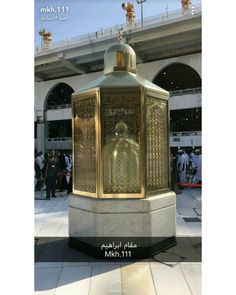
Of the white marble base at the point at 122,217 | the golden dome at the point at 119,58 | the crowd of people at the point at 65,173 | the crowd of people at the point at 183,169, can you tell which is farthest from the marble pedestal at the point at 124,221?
the crowd of people at the point at 183,169

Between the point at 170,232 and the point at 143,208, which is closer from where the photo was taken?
the point at 143,208

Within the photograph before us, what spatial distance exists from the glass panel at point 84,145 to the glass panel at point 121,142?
96mm

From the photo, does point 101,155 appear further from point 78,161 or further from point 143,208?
point 143,208

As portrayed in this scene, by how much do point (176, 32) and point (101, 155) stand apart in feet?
3.29

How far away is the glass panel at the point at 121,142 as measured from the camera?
6.73ft

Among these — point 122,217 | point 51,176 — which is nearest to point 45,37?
point 122,217

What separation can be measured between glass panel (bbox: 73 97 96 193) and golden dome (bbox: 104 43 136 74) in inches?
11.9

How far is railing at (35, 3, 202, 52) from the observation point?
167 cm

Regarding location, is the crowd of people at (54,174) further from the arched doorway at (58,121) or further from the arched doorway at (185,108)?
the arched doorway at (185,108)

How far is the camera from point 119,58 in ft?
6.99

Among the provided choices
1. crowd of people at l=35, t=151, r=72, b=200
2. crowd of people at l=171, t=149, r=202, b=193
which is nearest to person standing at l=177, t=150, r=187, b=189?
crowd of people at l=171, t=149, r=202, b=193
